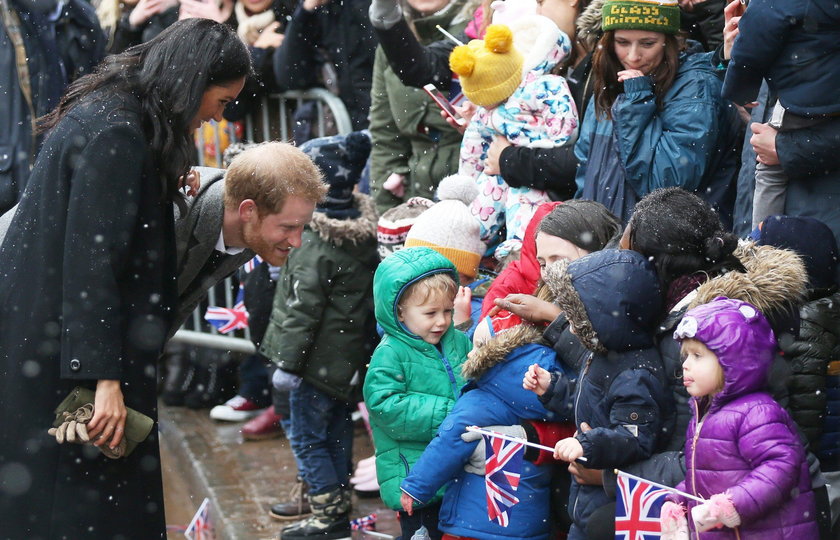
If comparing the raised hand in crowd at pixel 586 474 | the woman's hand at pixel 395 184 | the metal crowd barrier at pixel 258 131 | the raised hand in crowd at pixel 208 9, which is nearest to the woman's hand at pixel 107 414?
the raised hand in crowd at pixel 586 474

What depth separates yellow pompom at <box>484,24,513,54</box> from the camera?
5594mm

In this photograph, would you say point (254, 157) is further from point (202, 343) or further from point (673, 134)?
point (202, 343)

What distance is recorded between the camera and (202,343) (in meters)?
8.90

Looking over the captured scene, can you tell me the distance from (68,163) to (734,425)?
2202mm

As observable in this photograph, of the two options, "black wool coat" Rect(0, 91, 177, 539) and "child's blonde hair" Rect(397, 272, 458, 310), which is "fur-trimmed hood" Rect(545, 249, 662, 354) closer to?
"child's blonde hair" Rect(397, 272, 458, 310)

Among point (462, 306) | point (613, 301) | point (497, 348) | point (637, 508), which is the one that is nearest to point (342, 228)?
point (462, 306)

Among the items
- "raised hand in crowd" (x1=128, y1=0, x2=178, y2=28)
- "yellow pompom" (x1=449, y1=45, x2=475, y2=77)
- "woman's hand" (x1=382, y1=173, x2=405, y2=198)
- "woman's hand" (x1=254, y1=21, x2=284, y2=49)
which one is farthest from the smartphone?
"raised hand in crowd" (x1=128, y1=0, x2=178, y2=28)

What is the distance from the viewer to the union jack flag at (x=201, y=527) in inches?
248

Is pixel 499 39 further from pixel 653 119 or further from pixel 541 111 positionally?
pixel 653 119

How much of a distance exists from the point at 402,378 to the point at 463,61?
5.41 ft

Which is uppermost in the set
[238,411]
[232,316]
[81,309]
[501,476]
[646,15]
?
[646,15]

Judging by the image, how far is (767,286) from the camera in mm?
3783

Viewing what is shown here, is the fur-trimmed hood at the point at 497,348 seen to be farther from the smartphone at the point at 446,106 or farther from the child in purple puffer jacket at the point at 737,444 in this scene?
the smartphone at the point at 446,106

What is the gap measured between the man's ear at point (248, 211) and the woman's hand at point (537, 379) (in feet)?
3.66
